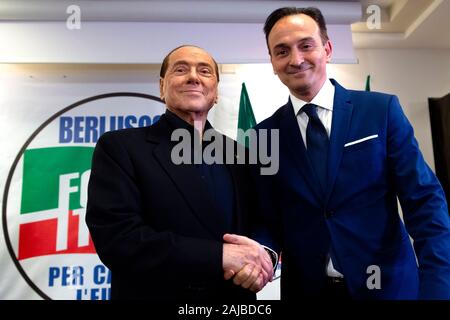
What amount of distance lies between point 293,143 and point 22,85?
2.21 metres

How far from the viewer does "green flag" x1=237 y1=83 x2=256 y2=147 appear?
2.48 m

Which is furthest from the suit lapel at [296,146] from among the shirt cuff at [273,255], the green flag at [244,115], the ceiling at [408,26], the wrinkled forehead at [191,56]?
the ceiling at [408,26]

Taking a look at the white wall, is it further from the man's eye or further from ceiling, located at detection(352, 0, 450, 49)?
the man's eye

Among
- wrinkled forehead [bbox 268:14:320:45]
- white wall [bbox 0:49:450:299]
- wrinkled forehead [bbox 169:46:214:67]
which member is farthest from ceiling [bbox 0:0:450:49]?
wrinkled forehead [bbox 268:14:320:45]

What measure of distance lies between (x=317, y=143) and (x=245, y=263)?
0.37m

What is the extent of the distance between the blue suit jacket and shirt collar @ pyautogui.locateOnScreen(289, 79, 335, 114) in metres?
0.03

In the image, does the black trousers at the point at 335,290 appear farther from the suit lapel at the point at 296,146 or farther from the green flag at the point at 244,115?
the green flag at the point at 244,115

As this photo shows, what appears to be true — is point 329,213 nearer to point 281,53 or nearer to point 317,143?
point 317,143

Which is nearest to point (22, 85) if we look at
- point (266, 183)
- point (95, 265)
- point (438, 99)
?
point (95, 265)

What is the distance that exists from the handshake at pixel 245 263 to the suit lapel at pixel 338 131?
0.23 m

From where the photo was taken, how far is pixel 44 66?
2.55 metres

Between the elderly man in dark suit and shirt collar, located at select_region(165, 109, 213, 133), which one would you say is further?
shirt collar, located at select_region(165, 109, 213, 133)
